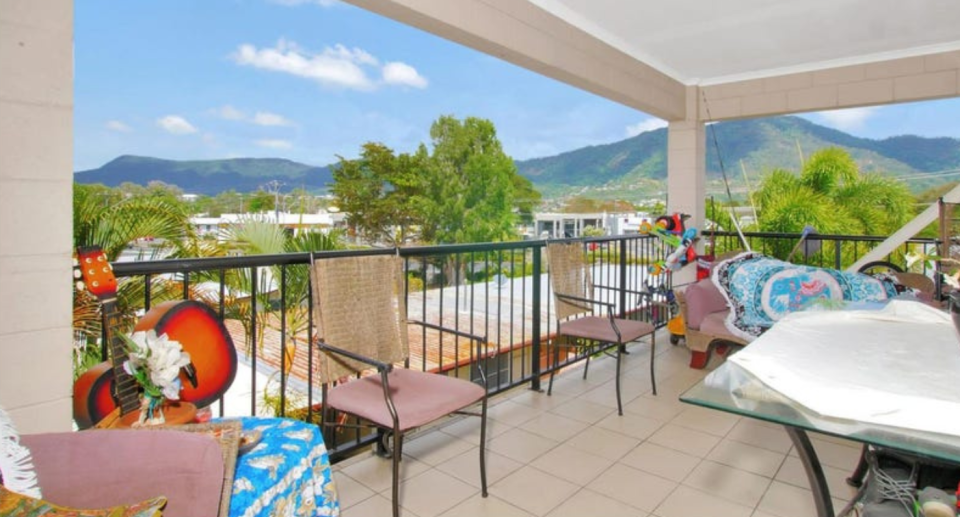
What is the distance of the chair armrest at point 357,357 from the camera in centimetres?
166

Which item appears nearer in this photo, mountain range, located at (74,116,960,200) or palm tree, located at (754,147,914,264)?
palm tree, located at (754,147,914,264)

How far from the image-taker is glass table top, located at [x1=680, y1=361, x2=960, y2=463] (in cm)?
86

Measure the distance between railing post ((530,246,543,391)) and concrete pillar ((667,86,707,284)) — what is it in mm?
2192

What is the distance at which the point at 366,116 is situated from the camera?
167 feet

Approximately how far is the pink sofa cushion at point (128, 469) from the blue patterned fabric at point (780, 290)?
3.15 meters

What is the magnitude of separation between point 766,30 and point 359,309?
3.33 m

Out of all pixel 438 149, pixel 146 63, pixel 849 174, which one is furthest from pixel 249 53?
pixel 849 174

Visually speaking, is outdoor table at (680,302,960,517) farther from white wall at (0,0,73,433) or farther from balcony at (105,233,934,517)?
white wall at (0,0,73,433)

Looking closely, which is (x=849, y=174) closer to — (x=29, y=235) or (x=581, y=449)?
(x=581, y=449)

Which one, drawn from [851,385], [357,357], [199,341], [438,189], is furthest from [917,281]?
[438,189]

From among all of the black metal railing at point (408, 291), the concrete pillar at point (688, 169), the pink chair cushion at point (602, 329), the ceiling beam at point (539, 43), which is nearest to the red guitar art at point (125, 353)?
the black metal railing at point (408, 291)

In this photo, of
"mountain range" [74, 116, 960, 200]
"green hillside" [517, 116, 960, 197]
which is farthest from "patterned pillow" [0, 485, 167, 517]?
"mountain range" [74, 116, 960, 200]

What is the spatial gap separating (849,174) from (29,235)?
12745 millimetres

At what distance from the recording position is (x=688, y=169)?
4758 mm
